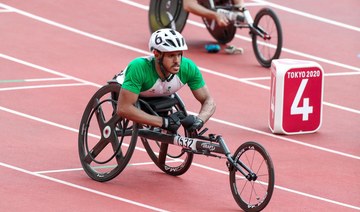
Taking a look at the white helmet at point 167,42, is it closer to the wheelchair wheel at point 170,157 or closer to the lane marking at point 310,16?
the wheelchair wheel at point 170,157

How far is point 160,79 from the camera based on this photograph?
12789mm

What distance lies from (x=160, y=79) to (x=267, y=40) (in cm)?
766

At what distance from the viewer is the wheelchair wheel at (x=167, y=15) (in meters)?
20.0

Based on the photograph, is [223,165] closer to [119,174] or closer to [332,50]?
[119,174]

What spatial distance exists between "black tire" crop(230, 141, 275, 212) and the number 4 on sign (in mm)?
1990

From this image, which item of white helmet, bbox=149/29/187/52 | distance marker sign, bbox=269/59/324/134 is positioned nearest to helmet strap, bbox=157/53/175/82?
white helmet, bbox=149/29/187/52

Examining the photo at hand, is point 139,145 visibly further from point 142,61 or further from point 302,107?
point 302,107

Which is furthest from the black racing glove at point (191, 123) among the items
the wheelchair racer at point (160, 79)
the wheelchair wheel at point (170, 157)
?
the wheelchair wheel at point (170, 157)

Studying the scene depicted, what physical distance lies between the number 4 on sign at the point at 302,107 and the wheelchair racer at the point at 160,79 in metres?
2.90

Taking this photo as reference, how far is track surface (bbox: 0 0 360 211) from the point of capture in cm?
1287

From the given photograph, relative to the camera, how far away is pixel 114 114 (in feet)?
43.2

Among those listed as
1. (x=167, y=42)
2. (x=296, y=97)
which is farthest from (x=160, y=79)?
(x=296, y=97)

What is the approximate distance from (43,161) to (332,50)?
779 cm

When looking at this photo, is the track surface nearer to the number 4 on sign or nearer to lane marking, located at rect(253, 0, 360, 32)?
lane marking, located at rect(253, 0, 360, 32)
